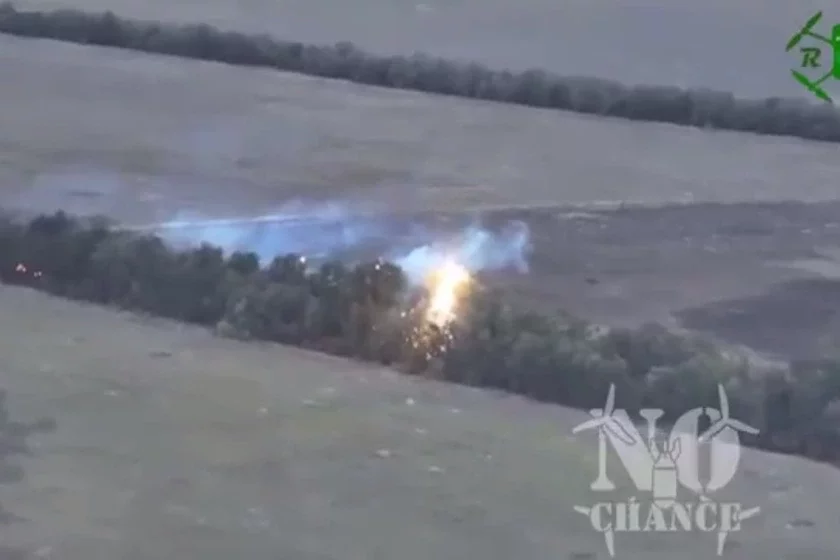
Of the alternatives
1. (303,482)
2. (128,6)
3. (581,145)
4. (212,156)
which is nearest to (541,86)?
(581,145)

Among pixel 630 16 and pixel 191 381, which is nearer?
pixel 191 381

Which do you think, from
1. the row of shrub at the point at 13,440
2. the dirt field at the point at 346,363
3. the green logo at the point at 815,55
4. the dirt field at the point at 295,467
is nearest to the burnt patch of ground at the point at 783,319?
the dirt field at the point at 346,363

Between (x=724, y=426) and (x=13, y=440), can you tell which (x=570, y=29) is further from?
(x=13, y=440)

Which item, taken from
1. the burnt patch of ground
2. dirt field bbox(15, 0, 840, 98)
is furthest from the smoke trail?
dirt field bbox(15, 0, 840, 98)

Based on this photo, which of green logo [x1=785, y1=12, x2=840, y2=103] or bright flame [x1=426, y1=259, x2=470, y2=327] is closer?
bright flame [x1=426, y1=259, x2=470, y2=327]

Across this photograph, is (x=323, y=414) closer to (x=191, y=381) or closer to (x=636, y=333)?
(x=191, y=381)

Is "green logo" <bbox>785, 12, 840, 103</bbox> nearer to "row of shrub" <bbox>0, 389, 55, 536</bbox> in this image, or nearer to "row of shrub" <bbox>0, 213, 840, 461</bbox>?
"row of shrub" <bbox>0, 213, 840, 461</bbox>

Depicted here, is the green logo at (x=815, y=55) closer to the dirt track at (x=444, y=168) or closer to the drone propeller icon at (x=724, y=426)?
the dirt track at (x=444, y=168)
